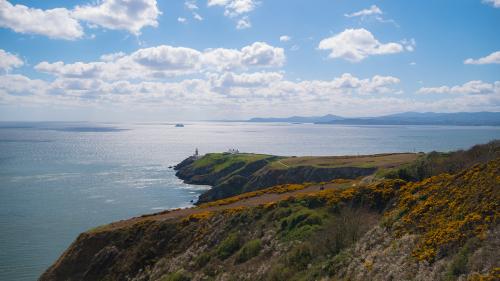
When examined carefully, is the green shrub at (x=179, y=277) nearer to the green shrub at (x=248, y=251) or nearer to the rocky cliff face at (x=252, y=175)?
the green shrub at (x=248, y=251)

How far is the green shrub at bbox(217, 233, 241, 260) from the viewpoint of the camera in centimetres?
2795

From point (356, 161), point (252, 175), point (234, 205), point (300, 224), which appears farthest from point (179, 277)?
point (252, 175)

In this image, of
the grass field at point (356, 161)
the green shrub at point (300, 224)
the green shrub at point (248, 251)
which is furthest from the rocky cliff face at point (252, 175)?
the green shrub at point (248, 251)

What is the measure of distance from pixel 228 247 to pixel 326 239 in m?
9.24

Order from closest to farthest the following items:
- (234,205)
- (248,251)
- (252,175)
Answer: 1. (248,251)
2. (234,205)
3. (252,175)

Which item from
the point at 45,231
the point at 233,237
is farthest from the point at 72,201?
the point at 233,237

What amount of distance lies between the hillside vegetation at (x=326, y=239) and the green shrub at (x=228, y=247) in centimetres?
7

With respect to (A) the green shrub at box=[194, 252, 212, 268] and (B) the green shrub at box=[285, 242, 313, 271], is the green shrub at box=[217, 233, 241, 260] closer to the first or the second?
(A) the green shrub at box=[194, 252, 212, 268]

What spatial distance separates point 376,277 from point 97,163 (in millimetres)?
158796

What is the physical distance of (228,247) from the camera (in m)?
28.6

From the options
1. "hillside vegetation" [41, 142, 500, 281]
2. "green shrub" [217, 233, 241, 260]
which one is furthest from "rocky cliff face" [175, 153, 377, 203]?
"green shrub" [217, 233, 241, 260]

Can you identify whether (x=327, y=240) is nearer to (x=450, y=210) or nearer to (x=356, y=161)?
(x=450, y=210)

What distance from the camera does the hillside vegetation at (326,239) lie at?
15672mm

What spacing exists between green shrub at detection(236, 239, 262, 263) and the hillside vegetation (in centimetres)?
7
